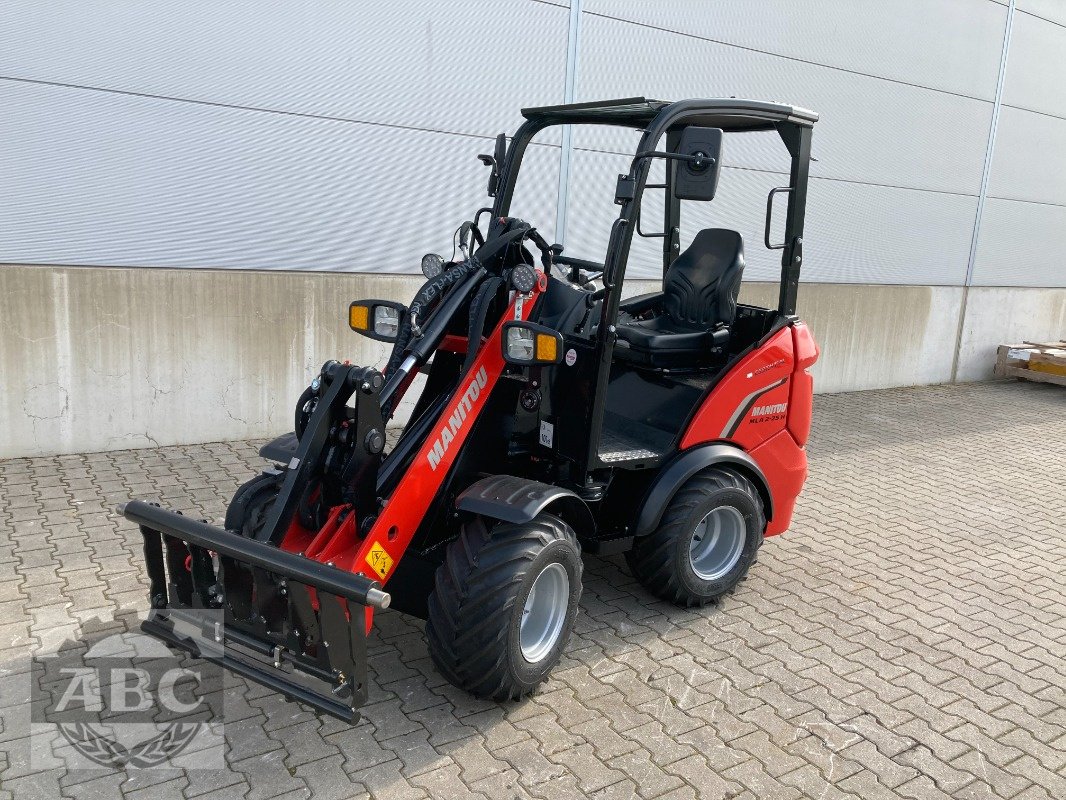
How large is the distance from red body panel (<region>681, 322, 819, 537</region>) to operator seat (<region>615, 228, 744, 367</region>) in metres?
0.31

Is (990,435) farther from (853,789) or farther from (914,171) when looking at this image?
(853,789)

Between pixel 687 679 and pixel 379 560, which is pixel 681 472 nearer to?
pixel 687 679

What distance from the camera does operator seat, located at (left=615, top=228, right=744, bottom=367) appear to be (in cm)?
490

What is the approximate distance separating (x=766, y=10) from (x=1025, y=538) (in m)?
6.28

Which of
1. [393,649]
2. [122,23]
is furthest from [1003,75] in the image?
[393,649]

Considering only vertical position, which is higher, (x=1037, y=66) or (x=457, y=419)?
(x=1037, y=66)

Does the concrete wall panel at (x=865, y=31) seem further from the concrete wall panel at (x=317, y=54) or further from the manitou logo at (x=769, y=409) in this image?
the manitou logo at (x=769, y=409)

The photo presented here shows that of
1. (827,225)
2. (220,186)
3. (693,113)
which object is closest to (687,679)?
(693,113)

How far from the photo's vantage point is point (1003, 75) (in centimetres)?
1212

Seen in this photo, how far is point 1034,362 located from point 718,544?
32.7 feet

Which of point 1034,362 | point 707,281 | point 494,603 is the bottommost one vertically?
point 1034,362

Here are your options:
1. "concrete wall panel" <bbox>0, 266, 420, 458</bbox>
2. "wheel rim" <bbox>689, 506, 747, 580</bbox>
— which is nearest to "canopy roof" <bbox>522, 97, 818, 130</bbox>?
"wheel rim" <bbox>689, 506, 747, 580</bbox>

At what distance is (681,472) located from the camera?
445 cm

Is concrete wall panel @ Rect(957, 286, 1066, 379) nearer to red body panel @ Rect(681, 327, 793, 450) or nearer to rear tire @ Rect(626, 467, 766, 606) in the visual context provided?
red body panel @ Rect(681, 327, 793, 450)
